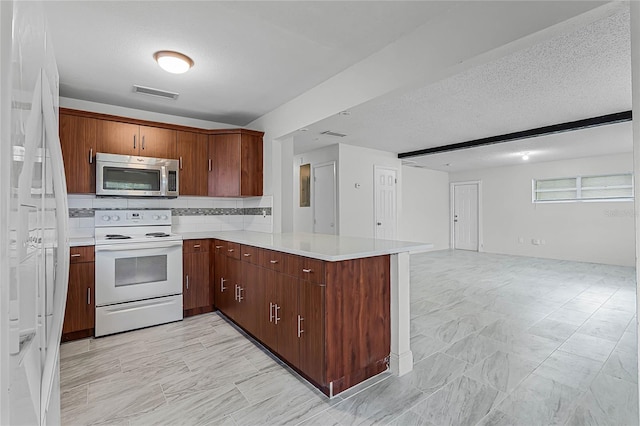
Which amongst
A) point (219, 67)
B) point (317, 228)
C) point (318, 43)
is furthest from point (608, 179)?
point (219, 67)

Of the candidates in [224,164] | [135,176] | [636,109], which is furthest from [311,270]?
[135,176]

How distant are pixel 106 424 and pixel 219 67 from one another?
2.66 meters

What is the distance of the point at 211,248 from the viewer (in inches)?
139

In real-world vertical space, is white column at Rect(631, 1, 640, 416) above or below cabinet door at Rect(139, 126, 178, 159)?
below

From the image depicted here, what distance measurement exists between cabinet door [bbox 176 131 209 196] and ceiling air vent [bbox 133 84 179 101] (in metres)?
0.44

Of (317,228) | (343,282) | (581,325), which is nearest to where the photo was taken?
(343,282)

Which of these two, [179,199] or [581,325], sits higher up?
[179,199]

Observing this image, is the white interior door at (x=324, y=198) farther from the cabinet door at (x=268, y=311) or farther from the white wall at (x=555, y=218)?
the white wall at (x=555, y=218)

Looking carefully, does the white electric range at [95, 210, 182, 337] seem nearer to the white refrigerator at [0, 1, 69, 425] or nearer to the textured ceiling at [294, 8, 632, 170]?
the textured ceiling at [294, 8, 632, 170]

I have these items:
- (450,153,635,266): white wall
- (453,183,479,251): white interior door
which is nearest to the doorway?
(453,183,479,251): white interior door

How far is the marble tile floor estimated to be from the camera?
1797mm

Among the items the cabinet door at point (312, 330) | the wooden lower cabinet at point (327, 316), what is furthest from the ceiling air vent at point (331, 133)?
the cabinet door at point (312, 330)

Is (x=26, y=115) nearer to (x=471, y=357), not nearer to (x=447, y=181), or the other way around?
(x=471, y=357)

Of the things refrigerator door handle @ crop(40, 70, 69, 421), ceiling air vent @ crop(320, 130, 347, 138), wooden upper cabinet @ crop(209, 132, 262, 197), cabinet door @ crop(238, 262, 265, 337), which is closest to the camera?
refrigerator door handle @ crop(40, 70, 69, 421)
